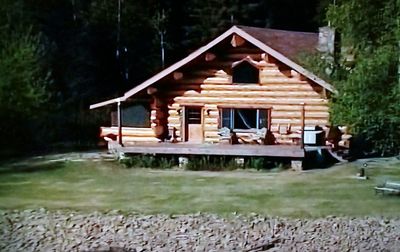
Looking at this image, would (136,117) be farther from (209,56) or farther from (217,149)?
(217,149)

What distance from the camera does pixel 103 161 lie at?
7.64 meters

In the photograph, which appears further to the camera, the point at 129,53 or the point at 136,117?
the point at 129,53

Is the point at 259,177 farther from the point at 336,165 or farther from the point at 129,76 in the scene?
the point at 129,76

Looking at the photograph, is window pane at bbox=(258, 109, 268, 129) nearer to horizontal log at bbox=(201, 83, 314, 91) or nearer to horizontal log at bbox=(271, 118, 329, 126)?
horizontal log at bbox=(271, 118, 329, 126)

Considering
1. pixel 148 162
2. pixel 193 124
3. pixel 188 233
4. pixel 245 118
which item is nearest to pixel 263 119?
pixel 245 118

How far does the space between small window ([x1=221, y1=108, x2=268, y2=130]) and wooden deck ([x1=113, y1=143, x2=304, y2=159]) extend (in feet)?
1.43

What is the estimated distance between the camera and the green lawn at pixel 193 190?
5.43 m

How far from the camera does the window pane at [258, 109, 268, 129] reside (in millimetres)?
8086

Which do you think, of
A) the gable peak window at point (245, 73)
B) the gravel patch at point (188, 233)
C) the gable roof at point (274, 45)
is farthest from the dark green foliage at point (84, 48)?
the gravel patch at point (188, 233)

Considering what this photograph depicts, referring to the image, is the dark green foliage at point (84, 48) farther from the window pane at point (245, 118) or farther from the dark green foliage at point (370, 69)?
the dark green foliage at point (370, 69)

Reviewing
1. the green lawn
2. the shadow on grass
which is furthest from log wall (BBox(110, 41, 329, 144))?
the shadow on grass

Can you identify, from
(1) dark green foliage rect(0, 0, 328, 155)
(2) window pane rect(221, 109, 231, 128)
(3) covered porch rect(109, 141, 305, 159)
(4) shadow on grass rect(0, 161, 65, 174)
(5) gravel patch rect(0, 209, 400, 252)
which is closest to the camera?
(5) gravel patch rect(0, 209, 400, 252)

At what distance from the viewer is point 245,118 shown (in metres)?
8.13

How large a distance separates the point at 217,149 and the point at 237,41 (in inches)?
44.1
